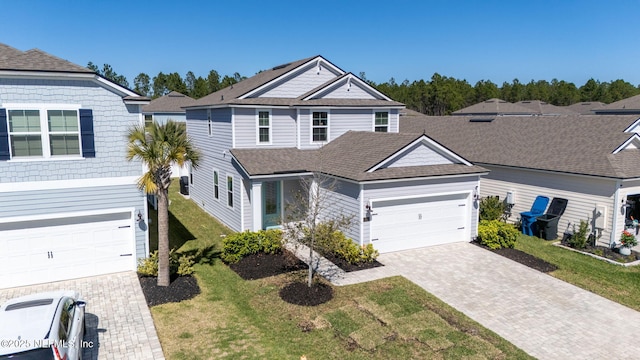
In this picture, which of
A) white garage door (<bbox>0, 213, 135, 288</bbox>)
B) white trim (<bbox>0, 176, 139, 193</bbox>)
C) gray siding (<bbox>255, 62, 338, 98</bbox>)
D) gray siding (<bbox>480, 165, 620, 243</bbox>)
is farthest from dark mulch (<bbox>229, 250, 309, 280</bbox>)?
gray siding (<bbox>480, 165, 620, 243</bbox>)

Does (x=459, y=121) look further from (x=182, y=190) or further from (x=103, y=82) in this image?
(x=103, y=82)

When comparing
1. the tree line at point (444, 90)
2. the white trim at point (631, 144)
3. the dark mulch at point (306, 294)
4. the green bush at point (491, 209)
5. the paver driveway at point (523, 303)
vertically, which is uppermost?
the tree line at point (444, 90)

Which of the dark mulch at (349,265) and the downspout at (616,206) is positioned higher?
the downspout at (616,206)

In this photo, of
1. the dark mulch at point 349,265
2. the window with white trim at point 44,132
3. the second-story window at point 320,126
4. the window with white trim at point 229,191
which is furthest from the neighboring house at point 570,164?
the window with white trim at point 44,132

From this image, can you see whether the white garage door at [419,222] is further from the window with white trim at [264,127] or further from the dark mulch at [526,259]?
the window with white trim at [264,127]

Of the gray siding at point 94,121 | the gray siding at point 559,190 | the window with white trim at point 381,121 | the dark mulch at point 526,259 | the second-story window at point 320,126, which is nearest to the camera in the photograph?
the gray siding at point 94,121

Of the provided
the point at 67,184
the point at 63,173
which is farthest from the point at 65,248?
the point at 63,173

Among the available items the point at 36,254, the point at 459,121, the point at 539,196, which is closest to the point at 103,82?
the point at 36,254
